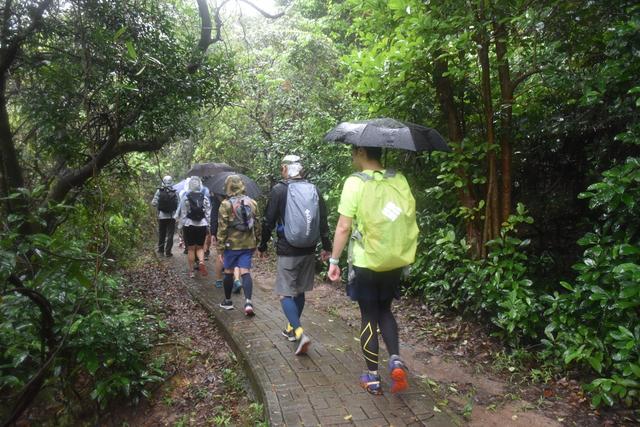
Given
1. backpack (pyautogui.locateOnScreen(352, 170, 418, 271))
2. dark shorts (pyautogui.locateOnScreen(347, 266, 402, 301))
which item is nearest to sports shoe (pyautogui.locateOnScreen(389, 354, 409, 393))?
dark shorts (pyautogui.locateOnScreen(347, 266, 402, 301))

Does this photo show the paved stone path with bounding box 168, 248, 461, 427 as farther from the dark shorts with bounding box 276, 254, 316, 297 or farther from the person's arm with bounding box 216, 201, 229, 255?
the person's arm with bounding box 216, 201, 229, 255

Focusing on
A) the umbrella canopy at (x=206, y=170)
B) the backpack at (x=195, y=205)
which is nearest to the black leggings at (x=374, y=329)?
the backpack at (x=195, y=205)

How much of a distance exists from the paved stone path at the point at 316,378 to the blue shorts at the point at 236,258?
686mm

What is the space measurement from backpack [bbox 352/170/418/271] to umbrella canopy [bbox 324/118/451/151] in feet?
1.00

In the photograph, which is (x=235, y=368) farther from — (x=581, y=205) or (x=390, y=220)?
(x=581, y=205)

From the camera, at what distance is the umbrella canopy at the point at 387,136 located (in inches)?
135

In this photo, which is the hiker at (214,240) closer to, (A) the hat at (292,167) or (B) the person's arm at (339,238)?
(A) the hat at (292,167)

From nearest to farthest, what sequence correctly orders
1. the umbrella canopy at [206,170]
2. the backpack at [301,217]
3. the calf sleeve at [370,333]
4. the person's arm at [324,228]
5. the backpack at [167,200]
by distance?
1. the calf sleeve at [370,333]
2. the backpack at [301,217]
3. the person's arm at [324,228]
4. the umbrella canopy at [206,170]
5. the backpack at [167,200]

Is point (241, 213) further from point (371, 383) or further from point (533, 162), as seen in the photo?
point (533, 162)

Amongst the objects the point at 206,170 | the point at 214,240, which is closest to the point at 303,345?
the point at 214,240

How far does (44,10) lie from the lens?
5.05 m

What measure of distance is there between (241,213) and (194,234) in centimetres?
283

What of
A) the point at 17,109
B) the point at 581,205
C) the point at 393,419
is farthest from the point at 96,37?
the point at 581,205

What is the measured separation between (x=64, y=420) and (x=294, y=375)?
8.60 ft
